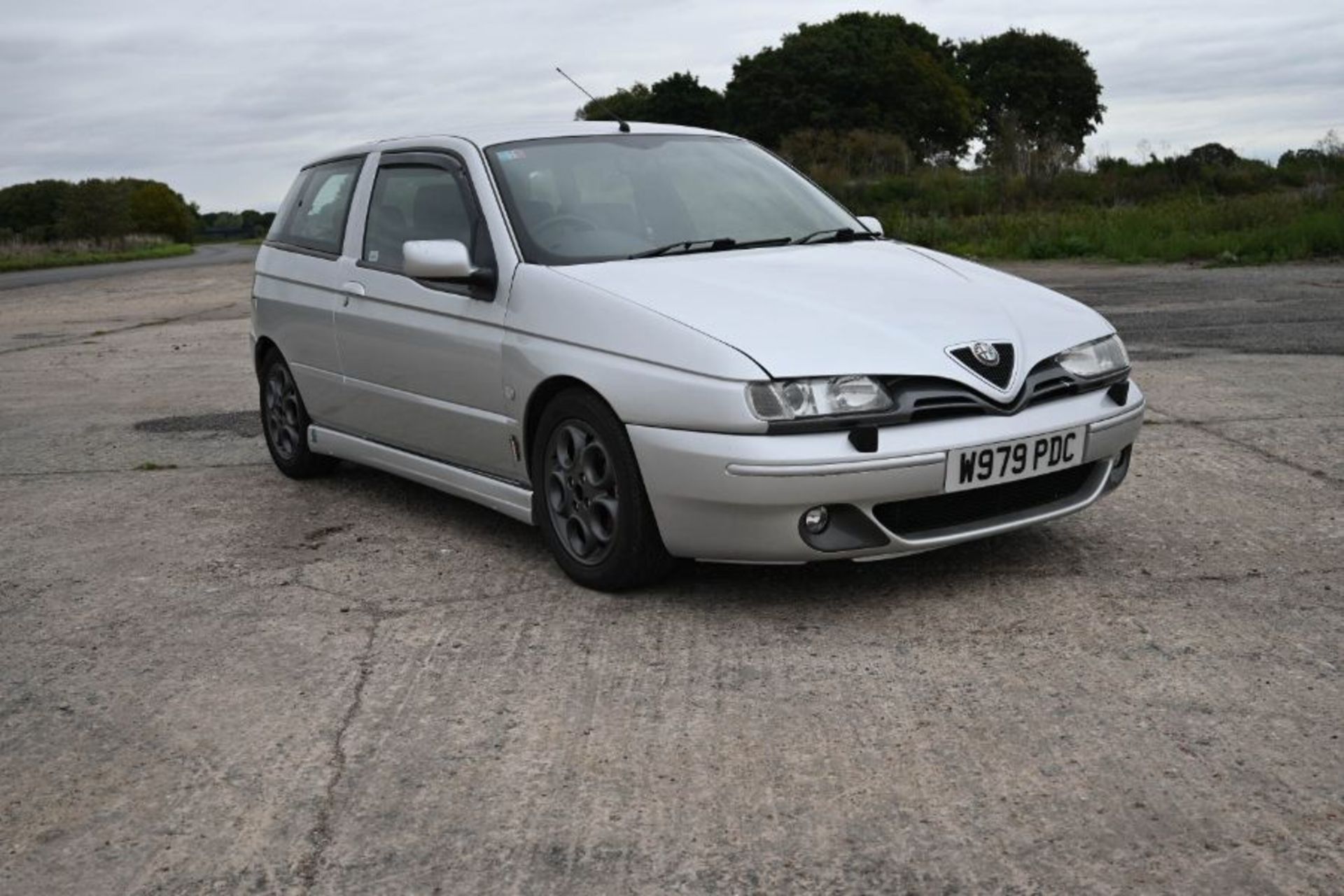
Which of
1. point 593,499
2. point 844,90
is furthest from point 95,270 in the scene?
point 844,90

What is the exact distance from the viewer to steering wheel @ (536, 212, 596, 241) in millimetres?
5617

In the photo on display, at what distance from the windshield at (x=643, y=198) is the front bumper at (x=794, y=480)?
3.45ft

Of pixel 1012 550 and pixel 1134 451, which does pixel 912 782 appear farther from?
pixel 1134 451

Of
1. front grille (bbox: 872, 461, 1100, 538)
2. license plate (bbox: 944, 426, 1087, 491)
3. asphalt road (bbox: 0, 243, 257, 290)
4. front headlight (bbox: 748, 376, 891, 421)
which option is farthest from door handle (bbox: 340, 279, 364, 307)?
asphalt road (bbox: 0, 243, 257, 290)

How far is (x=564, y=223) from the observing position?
5.66m

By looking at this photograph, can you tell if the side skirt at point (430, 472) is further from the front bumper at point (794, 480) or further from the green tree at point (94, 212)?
the green tree at point (94, 212)

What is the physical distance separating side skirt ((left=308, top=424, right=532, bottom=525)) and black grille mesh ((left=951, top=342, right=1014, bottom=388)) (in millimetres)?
1555

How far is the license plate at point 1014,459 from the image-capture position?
4.64 metres

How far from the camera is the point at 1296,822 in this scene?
3.18 metres

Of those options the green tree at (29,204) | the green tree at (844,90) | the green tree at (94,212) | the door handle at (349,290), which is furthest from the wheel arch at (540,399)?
the green tree at (29,204)

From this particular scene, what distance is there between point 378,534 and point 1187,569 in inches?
116

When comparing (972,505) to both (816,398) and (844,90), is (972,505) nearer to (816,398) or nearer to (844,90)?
(816,398)

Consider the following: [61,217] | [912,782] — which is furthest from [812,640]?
[61,217]

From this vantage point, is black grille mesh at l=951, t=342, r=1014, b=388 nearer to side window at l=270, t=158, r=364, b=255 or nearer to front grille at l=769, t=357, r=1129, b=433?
front grille at l=769, t=357, r=1129, b=433
